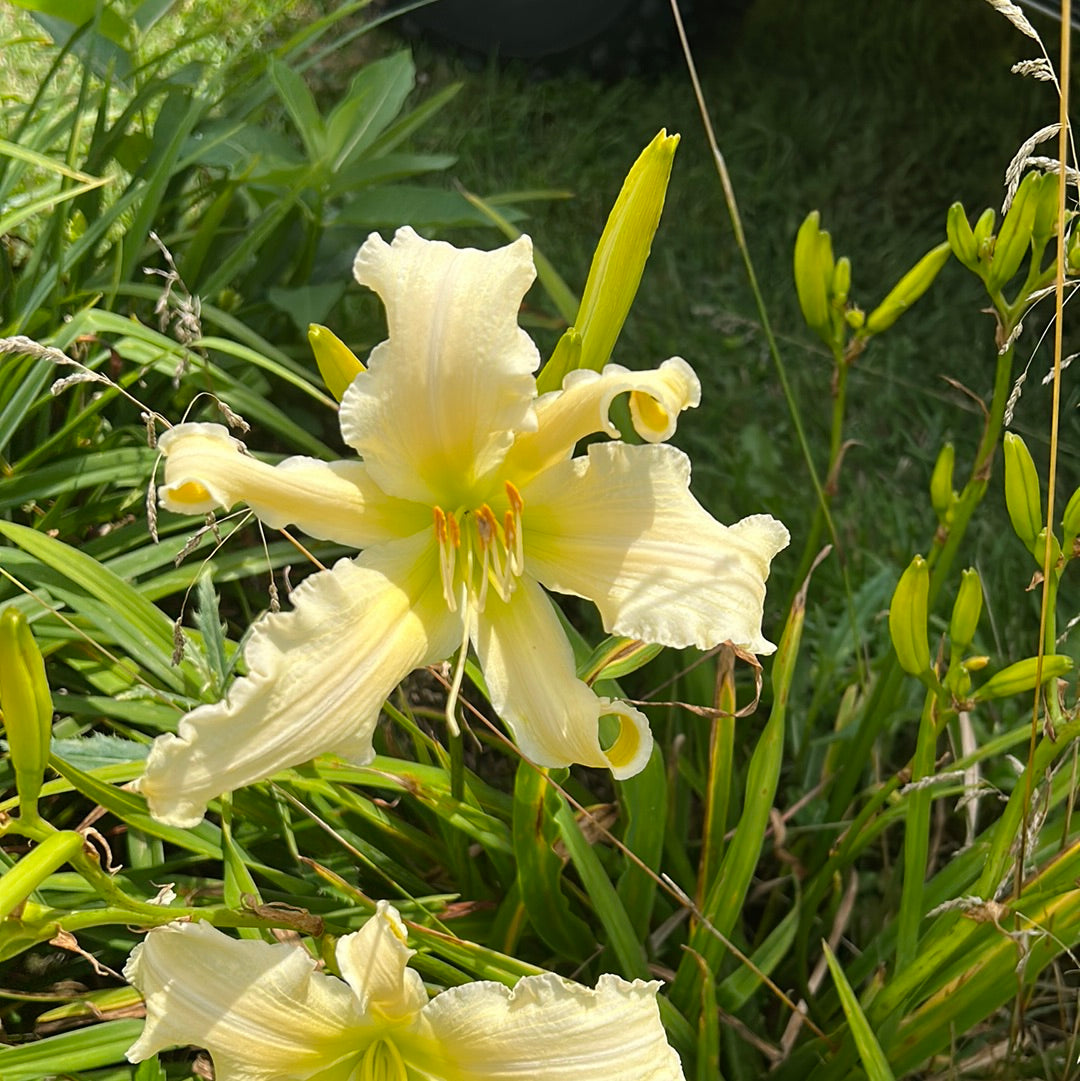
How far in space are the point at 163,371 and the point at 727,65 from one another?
7.00 ft

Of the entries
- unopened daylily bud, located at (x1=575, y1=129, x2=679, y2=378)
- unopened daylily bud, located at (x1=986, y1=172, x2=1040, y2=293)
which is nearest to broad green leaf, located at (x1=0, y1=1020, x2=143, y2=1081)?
unopened daylily bud, located at (x1=575, y1=129, x2=679, y2=378)

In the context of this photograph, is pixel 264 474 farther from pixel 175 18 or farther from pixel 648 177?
pixel 175 18

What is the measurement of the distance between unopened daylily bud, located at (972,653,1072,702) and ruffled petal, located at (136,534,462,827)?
482 mm

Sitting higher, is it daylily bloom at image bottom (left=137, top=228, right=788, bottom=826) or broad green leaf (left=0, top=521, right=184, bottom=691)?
daylily bloom at image bottom (left=137, top=228, right=788, bottom=826)

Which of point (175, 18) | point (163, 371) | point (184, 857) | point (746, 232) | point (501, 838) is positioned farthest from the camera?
point (175, 18)

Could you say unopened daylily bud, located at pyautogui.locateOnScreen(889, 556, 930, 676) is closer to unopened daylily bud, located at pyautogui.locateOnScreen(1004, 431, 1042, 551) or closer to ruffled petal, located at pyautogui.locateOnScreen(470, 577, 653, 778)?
unopened daylily bud, located at pyautogui.locateOnScreen(1004, 431, 1042, 551)

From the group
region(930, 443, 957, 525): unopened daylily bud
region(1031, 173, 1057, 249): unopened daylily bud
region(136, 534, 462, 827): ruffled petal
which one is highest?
region(1031, 173, 1057, 249): unopened daylily bud

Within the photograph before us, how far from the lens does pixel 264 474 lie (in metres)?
0.85

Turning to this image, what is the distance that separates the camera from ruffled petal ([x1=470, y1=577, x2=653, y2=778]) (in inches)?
34.4

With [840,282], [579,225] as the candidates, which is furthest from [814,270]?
[579,225]

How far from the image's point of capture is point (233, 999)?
2.72ft

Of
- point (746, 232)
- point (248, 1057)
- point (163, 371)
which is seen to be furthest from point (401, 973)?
point (746, 232)

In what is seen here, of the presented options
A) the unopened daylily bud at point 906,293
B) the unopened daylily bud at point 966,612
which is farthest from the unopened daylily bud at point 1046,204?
the unopened daylily bud at point 966,612

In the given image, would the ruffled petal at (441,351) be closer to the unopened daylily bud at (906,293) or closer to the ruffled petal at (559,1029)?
the ruffled petal at (559,1029)
